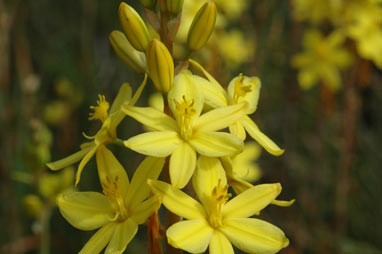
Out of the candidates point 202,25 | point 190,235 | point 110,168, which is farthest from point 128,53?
point 190,235

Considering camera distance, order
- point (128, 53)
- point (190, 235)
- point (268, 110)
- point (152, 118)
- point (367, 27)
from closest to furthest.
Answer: point (190, 235) → point (152, 118) → point (128, 53) → point (367, 27) → point (268, 110)

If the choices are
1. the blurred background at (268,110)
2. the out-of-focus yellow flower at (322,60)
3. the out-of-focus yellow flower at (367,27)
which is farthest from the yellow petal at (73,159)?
the out-of-focus yellow flower at (322,60)

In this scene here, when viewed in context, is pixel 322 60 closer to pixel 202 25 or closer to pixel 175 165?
pixel 202 25

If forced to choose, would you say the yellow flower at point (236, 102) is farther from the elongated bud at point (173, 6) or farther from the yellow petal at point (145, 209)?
the yellow petal at point (145, 209)

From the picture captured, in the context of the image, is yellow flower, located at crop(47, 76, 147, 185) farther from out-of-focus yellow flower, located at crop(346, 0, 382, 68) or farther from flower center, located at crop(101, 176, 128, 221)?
out-of-focus yellow flower, located at crop(346, 0, 382, 68)

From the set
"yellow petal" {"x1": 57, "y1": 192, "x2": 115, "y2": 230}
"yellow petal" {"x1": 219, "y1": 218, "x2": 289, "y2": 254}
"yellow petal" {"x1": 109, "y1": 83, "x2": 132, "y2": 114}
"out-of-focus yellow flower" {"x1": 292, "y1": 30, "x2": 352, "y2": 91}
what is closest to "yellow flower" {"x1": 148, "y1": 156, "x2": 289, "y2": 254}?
"yellow petal" {"x1": 219, "y1": 218, "x2": 289, "y2": 254}
